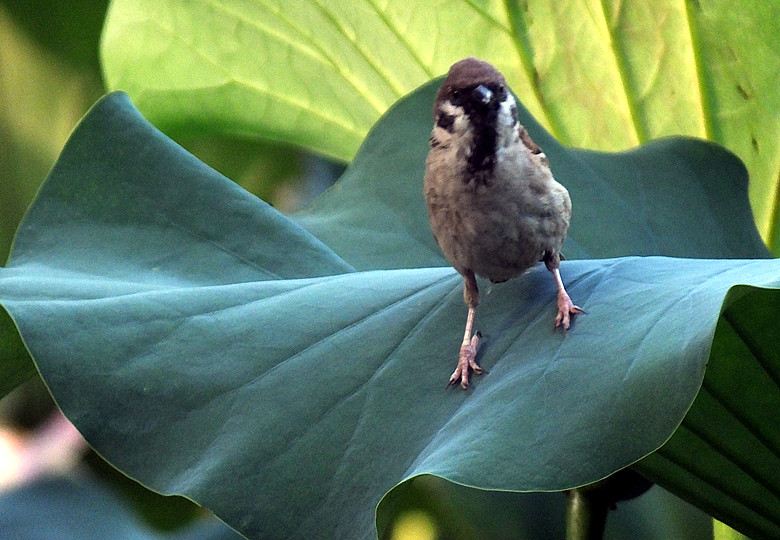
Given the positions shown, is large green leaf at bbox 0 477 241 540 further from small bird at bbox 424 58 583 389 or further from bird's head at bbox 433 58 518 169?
bird's head at bbox 433 58 518 169

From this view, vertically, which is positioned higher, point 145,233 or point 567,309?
point 567,309

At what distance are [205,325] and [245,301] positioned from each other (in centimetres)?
6

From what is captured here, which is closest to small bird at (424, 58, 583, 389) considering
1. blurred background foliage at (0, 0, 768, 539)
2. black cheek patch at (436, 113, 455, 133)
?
black cheek patch at (436, 113, 455, 133)

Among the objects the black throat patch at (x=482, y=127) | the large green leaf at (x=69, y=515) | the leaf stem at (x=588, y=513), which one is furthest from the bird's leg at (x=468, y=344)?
the large green leaf at (x=69, y=515)

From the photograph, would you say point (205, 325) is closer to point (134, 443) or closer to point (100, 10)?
point (134, 443)

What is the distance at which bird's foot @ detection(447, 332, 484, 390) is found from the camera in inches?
35.3

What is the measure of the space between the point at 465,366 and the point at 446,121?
0.79 ft

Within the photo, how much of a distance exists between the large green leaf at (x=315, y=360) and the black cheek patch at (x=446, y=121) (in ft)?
0.67

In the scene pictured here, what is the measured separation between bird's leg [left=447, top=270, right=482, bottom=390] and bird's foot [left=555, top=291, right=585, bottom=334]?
9cm

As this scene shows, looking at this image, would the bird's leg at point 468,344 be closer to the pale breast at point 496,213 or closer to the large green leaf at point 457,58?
the pale breast at point 496,213

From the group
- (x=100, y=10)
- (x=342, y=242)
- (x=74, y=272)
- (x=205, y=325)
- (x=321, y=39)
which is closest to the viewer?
(x=205, y=325)

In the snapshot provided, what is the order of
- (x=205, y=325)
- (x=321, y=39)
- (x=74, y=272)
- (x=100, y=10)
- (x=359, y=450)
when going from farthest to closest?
(x=100, y=10), (x=321, y=39), (x=74, y=272), (x=205, y=325), (x=359, y=450)

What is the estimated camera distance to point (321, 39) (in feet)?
5.66

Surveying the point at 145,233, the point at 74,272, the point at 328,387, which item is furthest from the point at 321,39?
the point at 328,387
